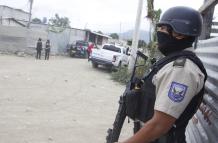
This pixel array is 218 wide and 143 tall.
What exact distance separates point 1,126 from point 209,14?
13.6 feet

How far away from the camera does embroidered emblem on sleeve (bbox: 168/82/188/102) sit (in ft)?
6.49

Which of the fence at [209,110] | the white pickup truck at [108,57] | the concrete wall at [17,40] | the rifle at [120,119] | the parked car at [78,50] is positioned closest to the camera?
the rifle at [120,119]

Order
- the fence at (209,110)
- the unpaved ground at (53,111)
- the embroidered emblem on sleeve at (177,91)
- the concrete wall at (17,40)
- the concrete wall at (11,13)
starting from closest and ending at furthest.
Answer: the embroidered emblem on sleeve at (177,91) → the fence at (209,110) → the unpaved ground at (53,111) → the concrete wall at (17,40) → the concrete wall at (11,13)

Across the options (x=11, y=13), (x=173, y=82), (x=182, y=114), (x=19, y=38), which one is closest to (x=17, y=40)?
(x=19, y=38)

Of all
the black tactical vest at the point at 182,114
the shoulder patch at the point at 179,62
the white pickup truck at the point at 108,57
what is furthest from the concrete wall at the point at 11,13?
the shoulder patch at the point at 179,62

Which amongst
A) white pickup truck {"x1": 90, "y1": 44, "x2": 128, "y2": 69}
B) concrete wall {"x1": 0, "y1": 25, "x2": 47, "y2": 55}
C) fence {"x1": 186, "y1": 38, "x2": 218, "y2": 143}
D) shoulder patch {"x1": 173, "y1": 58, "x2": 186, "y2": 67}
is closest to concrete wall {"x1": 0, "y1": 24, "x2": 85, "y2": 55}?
concrete wall {"x1": 0, "y1": 25, "x2": 47, "y2": 55}

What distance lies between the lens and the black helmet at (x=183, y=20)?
219 cm

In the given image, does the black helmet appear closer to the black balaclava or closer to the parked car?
the black balaclava

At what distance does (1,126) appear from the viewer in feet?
22.3

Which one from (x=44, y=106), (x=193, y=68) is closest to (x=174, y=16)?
(x=193, y=68)

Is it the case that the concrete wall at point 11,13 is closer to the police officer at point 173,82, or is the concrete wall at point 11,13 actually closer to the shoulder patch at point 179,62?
the police officer at point 173,82

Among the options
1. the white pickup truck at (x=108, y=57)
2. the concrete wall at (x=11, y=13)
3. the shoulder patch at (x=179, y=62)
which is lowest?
the white pickup truck at (x=108, y=57)

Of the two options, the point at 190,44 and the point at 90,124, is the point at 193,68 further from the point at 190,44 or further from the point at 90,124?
the point at 90,124

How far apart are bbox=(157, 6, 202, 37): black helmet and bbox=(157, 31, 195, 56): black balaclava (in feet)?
0.18
